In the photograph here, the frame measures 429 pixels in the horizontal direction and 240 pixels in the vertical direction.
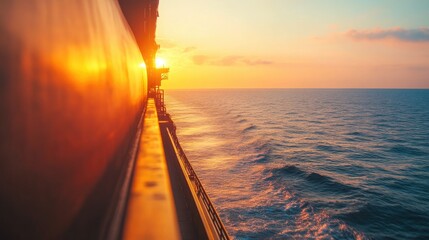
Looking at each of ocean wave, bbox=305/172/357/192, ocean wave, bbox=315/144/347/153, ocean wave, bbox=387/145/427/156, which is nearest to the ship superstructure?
ocean wave, bbox=305/172/357/192

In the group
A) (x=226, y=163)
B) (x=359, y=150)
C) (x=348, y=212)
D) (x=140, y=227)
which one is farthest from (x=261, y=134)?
(x=140, y=227)

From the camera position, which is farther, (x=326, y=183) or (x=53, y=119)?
(x=326, y=183)

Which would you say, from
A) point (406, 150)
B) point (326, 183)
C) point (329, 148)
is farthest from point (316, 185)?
point (406, 150)

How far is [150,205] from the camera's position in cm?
329

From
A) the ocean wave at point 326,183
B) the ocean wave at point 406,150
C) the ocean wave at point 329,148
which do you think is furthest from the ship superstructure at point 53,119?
the ocean wave at point 406,150

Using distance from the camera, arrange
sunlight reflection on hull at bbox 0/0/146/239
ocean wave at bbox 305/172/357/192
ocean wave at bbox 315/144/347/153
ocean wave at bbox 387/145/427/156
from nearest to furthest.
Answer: sunlight reflection on hull at bbox 0/0/146/239 < ocean wave at bbox 305/172/357/192 < ocean wave at bbox 387/145/427/156 < ocean wave at bbox 315/144/347/153

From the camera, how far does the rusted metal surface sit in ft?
9.29

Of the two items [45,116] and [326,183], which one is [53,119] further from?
[326,183]

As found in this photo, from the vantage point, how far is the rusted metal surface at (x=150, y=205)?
2832 millimetres

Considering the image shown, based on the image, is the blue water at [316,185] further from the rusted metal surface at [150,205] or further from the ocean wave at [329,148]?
the rusted metal surface at [150,205]

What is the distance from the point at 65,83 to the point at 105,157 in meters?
0.94

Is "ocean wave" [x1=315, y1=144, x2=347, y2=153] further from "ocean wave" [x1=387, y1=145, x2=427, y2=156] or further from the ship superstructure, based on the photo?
the ship superstructure

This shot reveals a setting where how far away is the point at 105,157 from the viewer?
1.97 m

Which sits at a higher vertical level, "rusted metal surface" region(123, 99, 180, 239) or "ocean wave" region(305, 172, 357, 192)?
"rusted metal surface" region(123, 99, 180, 239)
